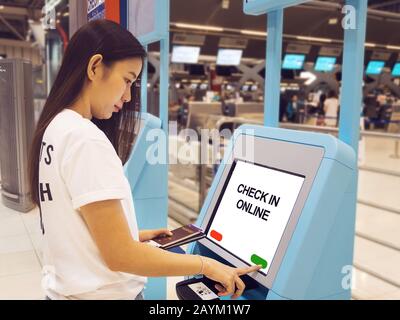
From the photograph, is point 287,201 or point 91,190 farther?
point 287,201

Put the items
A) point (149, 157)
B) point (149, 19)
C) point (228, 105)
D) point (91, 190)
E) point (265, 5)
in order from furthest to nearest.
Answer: point (228, 105) < point (149, 157) < point (149, 19) < point (265, 5) < point (91, 190)

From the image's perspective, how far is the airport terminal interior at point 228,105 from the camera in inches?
115

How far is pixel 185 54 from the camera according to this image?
35.9 ft

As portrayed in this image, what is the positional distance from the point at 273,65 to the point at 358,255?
262 centimetres

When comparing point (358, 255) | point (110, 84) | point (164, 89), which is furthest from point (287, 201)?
point (358, 255)

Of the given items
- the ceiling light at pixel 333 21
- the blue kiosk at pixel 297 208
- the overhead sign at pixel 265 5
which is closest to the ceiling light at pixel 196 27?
the ceiling light at pixel 333 21

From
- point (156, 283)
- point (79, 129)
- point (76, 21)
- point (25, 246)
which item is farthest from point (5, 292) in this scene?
point (79, 129)

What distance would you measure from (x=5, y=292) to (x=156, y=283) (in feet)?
3.76

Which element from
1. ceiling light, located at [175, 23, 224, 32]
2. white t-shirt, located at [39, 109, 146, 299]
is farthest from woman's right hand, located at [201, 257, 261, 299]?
ceiling light, located at [175, 23, 224, 32]

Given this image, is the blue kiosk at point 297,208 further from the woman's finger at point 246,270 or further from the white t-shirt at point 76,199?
the white t-shirt at point 76,199

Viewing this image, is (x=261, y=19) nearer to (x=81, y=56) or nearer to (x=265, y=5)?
(x=265, y=5)

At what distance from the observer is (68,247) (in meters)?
0.96

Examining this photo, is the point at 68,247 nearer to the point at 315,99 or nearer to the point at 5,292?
the point at 5,292
